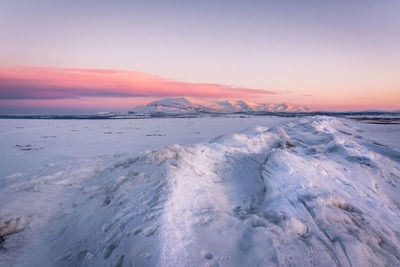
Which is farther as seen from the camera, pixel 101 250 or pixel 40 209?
pixel 40 209

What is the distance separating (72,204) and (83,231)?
1.12 m

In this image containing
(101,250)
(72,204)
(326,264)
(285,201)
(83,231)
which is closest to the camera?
(326,264)

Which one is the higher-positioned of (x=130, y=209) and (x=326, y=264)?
(x=130, y=209)

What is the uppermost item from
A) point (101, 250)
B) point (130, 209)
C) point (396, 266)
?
point (130, 209)

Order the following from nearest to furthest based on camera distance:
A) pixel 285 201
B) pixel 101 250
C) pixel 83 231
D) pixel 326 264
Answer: pixel 326 264, pixel 101 250, pixel 83 231, pixel 285 201

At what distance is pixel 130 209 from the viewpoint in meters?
3.07

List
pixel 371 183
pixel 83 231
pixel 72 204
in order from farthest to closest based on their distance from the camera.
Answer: pixel 371 183
pixel 72 204
pixel 83 231

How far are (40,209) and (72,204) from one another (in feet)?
1.63

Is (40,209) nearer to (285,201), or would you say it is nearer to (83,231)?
(83,231)

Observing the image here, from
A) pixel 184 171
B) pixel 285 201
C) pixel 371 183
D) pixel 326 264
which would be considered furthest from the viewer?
pixel 371 183

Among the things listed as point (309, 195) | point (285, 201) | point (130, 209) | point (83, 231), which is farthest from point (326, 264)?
point (83, 231)

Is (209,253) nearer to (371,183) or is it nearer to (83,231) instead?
(83,231)

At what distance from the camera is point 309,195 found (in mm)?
3629

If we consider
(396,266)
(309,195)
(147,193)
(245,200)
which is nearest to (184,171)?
(147,193)
